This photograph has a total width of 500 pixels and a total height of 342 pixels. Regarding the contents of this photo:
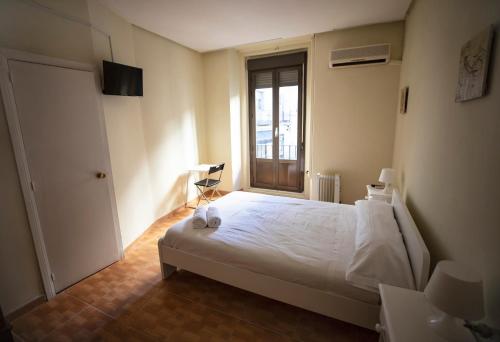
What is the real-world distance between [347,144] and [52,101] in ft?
11.7

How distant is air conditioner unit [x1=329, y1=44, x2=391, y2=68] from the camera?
3.11m

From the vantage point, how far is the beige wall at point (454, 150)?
91 cm

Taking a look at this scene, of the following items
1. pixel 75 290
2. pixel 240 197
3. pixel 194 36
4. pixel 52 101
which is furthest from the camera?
pixel 194 36

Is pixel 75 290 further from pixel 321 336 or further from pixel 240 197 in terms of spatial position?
pixel 321 336

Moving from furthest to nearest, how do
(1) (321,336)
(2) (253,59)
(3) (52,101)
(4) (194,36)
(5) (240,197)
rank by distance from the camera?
(2) (253,59), (4) (194,36), (5) (240,197), (3) (52,101), (1) (321,336)

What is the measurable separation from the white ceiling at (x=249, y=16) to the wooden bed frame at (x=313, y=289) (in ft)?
7.30

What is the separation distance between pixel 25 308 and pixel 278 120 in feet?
13.2

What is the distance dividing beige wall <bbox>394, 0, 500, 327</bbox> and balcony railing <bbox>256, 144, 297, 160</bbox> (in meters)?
2.34

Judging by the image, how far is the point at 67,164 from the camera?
215 centimetres

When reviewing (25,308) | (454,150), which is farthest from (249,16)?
(25,308)

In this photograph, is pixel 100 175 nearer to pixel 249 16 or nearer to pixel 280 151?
pixel 249 16

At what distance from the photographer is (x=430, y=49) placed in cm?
182

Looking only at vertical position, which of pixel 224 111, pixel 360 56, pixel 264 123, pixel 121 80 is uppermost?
pixel 360 56

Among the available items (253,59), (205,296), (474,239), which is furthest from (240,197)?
(253,59)
